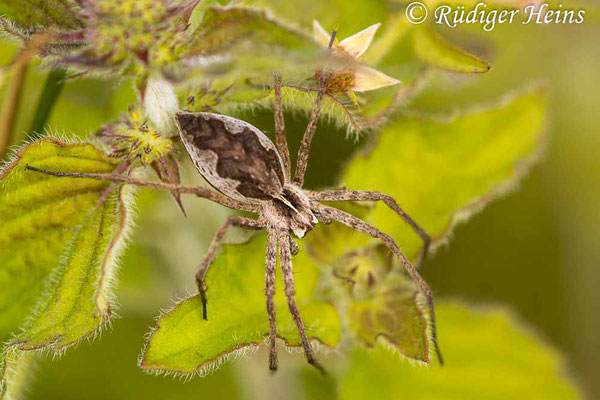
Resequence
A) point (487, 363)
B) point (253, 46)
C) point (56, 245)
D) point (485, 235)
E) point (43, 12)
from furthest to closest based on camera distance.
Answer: point (485, 235), point (487, 363), point (56, 245), point (43, 12), point (253, 46)

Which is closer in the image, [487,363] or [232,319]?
[232,319]

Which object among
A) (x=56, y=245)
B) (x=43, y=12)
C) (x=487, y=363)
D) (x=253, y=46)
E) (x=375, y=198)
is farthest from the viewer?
(x=487, y=363)

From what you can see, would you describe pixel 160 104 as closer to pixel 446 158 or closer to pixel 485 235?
pixel 446 158

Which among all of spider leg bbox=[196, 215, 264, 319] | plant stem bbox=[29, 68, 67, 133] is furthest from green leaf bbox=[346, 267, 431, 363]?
plant stem bbox=[29, 68, 67, 133]

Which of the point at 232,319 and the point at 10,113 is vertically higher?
the point at 10,113

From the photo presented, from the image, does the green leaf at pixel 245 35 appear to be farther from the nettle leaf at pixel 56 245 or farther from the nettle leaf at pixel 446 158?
the nettle leaf at pixel 446 158

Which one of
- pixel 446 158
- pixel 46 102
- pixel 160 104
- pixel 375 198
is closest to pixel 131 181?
pixel 160 104

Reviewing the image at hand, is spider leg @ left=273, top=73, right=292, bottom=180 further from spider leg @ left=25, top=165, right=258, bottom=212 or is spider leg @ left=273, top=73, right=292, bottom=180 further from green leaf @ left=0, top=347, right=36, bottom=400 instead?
green leaf @ left=0, top=347, right=36, bottom=400

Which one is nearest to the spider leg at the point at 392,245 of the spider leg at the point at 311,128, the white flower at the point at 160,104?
the spider leg at the point at 311,128
